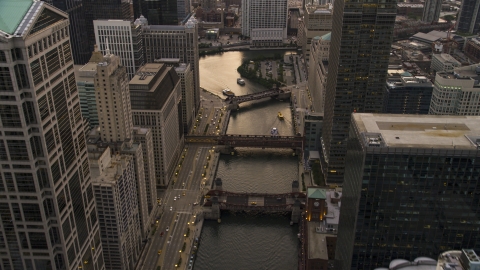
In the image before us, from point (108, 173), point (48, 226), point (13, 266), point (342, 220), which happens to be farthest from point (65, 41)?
point (342, 220)

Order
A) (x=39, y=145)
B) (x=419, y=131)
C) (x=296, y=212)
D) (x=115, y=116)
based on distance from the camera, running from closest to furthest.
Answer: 1. (x=39, y=145)
2. (x=419, y=131)
3. (x=115, y=116)
4. (x=296, y=212)

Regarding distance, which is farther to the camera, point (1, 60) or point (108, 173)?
point (108, 173)

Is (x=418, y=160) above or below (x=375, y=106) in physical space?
above

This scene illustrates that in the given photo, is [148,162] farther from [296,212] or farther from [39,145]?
[39,145]

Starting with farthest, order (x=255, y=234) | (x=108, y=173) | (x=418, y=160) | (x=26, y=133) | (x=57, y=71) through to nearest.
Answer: (x=255, y=234), (x=108, y=173), (x=418, y=160), (x=57, y=71), (x=26, y=133)

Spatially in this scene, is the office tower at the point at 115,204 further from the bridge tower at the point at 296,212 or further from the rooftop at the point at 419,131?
the rooftop at the point at 419,131

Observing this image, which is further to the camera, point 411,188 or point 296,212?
point 296,212

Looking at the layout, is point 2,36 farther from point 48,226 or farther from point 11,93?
point 48,226

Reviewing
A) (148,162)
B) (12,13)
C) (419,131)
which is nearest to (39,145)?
A: (12,13)
